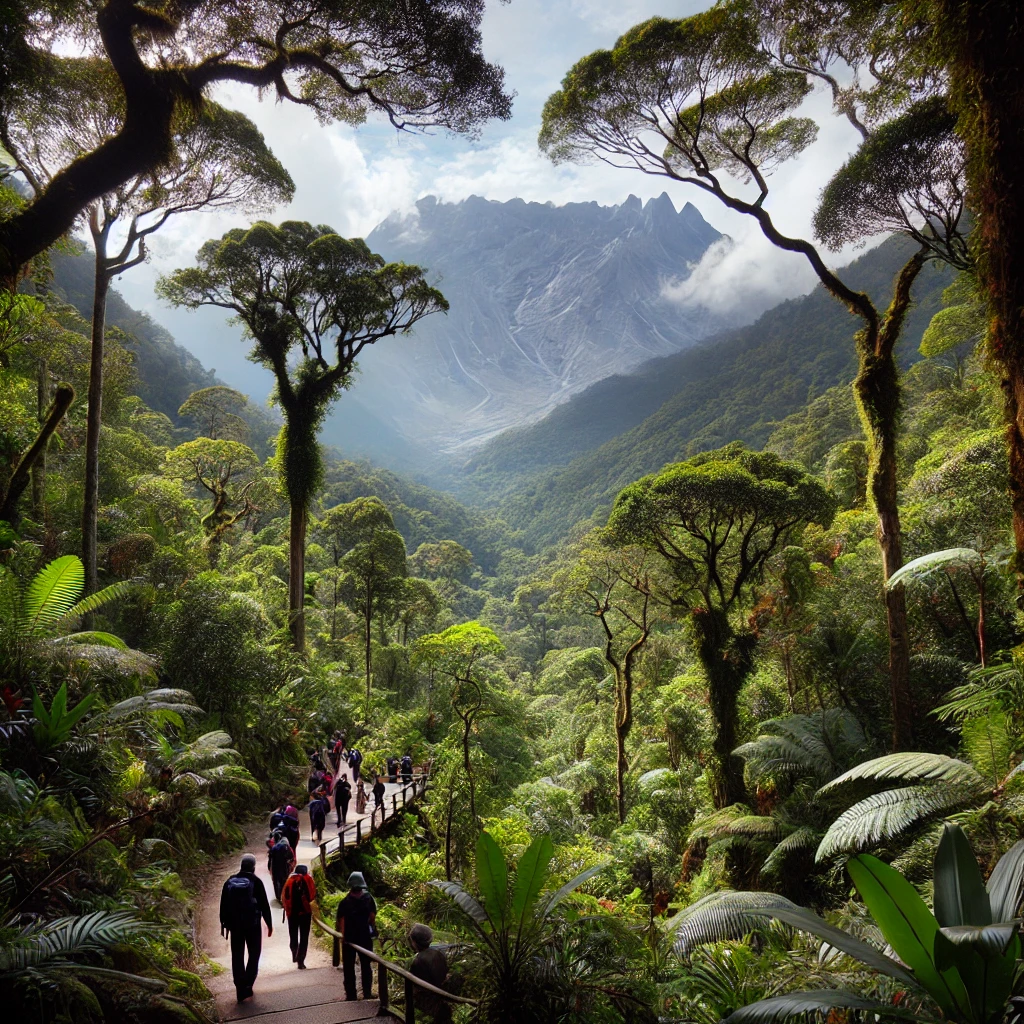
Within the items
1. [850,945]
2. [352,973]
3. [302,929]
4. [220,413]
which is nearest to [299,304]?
[302,929]

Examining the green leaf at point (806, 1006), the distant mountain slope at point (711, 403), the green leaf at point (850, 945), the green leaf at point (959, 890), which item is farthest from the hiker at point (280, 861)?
the distant mountain slope at point (711, 403)

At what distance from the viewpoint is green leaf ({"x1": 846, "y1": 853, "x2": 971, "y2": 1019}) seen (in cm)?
239

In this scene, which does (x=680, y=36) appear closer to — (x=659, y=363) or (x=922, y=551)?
(x=922, y=551)

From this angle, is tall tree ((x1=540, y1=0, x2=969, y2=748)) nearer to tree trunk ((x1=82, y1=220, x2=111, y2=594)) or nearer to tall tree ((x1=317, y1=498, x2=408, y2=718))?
tree trunk ((x1=82, y1=220, x2=111, y2=594))

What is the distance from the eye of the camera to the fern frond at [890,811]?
4922 mm

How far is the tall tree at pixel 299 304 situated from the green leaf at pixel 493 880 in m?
11.9

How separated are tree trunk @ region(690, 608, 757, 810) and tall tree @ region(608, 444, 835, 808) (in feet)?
0.05

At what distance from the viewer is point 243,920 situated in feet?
15.3

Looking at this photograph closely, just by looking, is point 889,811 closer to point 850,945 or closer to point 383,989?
point 850,945

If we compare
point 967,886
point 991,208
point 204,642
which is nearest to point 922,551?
point 991,208

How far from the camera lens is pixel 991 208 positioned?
11.1ft

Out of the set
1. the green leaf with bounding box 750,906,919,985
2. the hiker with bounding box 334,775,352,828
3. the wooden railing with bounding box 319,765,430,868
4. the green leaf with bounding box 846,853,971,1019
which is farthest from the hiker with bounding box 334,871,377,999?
the hiker with bounding box 334,775,352,828

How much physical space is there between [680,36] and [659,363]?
126834mm

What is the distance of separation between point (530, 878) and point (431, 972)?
32.2 inches
